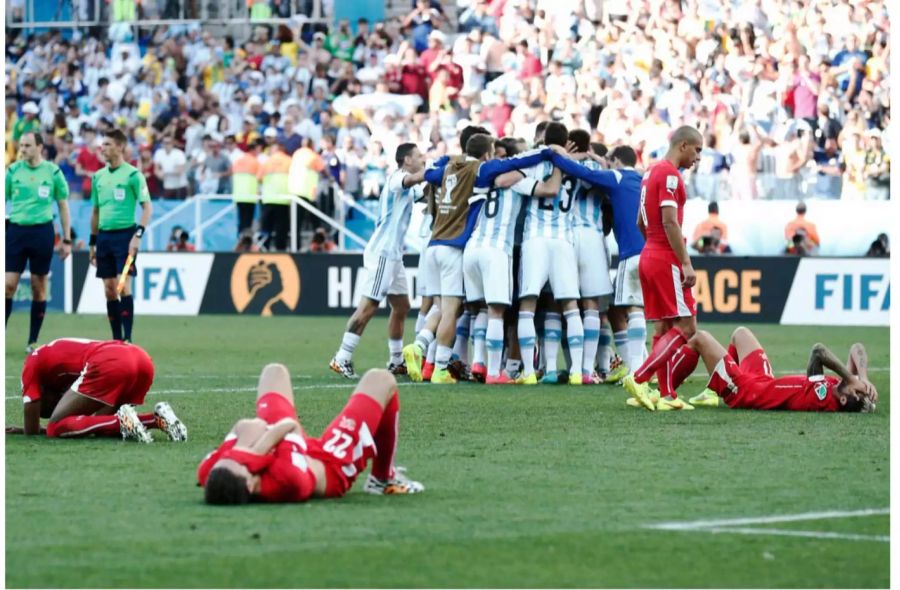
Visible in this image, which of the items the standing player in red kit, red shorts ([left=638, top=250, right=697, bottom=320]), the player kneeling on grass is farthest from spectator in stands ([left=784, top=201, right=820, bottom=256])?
the player kneeling on grass

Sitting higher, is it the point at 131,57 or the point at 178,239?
the point at 131,57

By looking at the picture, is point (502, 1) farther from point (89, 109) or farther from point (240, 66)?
point (89, 109)

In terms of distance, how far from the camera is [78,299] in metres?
26.8

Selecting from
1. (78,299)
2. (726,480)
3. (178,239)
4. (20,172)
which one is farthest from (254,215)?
(726,480)

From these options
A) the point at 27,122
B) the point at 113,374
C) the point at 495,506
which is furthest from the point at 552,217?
the point at 27,122

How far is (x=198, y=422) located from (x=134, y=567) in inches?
208

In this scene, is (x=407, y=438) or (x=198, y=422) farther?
(x=198, y=422)

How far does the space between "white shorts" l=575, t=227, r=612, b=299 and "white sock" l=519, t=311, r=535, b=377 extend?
1.80ft

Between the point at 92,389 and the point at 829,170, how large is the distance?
16.0 metres

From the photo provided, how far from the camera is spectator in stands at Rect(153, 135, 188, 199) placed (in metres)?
27.5

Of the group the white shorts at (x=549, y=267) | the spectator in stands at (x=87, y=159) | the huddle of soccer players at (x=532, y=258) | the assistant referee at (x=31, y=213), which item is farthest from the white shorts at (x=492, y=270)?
the spectator in stands at (x=87, y=159)

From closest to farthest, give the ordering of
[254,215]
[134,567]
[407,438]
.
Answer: [134,567]
[407,438]
[254,215]

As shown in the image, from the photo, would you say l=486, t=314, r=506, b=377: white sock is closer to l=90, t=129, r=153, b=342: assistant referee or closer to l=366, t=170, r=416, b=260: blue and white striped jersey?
l=366, t=170, r=416, b=260: blue and white striped jersey

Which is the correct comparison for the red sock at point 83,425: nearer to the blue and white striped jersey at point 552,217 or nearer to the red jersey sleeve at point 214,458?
the red jersey sleeve at point 214,458
